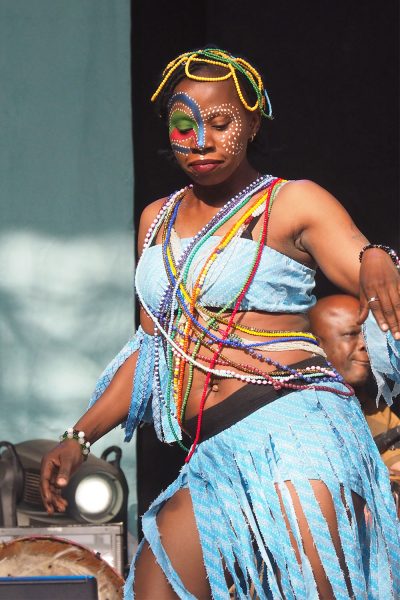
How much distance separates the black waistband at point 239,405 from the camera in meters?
2.96

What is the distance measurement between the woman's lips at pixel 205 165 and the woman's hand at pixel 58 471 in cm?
74

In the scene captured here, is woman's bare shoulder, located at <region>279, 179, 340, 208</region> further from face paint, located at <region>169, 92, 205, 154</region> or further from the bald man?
the bald man

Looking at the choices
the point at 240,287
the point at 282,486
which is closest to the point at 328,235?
the point at 240,287

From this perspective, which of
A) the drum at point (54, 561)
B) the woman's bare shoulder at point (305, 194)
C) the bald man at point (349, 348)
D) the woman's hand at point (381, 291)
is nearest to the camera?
the woman's hand at point (381, 291)

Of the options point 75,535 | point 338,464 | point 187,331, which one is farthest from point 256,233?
point 75,535

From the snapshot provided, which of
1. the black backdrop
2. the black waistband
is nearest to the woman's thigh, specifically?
the black waistband

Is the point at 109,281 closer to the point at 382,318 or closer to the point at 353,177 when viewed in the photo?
the point at 353,177

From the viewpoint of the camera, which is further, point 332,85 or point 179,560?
point 332,85

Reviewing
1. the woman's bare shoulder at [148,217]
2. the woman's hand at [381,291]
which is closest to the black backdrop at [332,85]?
the woman's bare shoulder at [148,217]

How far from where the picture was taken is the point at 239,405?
2967 mm

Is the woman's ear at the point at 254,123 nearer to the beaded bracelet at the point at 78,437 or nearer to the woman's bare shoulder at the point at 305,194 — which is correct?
the woman's bare shoulder at the point at 305,194

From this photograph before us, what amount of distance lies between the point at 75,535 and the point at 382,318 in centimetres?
242

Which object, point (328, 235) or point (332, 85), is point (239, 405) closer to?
point (328, 235)

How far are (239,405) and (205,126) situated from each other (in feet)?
2.20
